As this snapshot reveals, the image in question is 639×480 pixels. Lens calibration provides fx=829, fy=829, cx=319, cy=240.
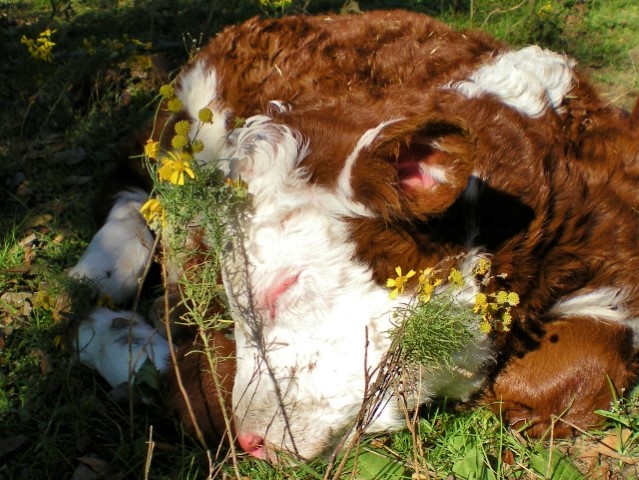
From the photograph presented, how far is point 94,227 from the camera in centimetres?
478

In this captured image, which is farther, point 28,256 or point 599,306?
point 28,256

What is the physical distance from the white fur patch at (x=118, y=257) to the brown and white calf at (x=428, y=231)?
0.56 meters

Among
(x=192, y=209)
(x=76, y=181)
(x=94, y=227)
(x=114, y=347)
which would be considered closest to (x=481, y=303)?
(x=192, y=209)

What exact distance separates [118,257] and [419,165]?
2.08 m

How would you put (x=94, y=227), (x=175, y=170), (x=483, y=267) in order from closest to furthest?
(x=175, y=170) → (x=483, y=267) → (x=94, y=227)

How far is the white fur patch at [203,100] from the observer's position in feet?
13.5

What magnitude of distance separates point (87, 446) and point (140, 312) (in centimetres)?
99

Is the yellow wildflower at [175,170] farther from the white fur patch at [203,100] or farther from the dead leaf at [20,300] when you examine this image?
the dead leaf at [20,300]

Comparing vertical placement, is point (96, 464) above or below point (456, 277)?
below

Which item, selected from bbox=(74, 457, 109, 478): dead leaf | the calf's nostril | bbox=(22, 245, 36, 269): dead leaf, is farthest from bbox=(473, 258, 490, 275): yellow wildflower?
bbox=(22, 245, 36, 269): dead leaf

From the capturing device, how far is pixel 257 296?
9.92 ft

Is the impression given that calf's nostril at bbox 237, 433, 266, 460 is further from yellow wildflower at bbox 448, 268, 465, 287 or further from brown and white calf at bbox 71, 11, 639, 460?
yellow wildflower at bbox 448, 268, 465, 287

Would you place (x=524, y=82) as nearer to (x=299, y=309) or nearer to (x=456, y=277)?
(x=456, y=277)

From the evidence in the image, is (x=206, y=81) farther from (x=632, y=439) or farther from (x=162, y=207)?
(x=632, y=439)
